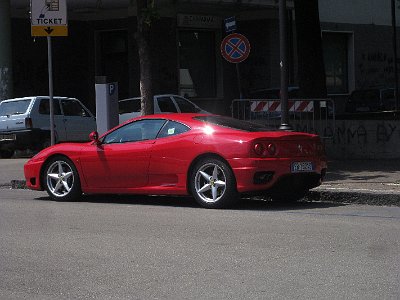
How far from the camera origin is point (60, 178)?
12484 mm

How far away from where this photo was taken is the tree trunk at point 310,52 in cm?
1994

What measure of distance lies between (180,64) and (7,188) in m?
19.8

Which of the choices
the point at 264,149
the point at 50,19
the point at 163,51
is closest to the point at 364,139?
the point at 50,19

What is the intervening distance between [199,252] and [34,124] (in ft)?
47.7

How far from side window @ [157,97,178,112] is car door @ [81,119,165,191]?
12.7m

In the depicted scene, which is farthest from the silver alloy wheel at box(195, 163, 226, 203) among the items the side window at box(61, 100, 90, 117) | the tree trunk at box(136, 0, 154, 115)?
the side window at box(61, 100, 90, 117)

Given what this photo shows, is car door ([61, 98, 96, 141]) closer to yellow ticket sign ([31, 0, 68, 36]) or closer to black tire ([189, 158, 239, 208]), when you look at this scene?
yellow ticket sign ([31, 0, 68, 36])

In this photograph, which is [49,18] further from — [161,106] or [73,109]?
[161,106]

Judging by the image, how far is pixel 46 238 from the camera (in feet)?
29.4

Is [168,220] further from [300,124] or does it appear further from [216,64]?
[216,64]

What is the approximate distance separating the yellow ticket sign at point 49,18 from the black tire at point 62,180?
3.89 metres

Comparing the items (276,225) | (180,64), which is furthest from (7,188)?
(180,64)

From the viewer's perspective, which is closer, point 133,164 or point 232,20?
point 133,164

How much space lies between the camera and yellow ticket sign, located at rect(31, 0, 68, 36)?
15630mm
